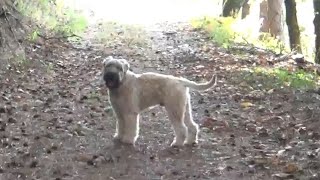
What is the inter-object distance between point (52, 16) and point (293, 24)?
676 cm

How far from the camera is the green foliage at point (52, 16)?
47.0 ft

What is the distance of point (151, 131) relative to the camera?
7.73 m

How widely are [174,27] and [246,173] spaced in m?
14.0

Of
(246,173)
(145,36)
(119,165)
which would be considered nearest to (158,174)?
(119,165)

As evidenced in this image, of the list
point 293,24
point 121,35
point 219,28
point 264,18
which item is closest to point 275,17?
point 264,18

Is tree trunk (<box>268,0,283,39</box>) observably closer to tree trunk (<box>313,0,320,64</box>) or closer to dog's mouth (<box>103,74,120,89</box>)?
tree trunk (<box>313,0,320,64</box>)

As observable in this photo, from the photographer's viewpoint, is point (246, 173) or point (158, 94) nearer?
point (246, 173)

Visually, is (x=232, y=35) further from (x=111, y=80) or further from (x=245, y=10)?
(x=111, y=80)

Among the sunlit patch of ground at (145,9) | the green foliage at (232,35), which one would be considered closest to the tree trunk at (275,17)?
the green foliage at (232,35)

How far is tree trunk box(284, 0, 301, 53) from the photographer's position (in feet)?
48.4

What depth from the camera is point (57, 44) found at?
14367 millimetres

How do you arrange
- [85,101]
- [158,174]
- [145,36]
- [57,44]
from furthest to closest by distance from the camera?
[145,36] < [57,44] < [85,101] < [158,174]

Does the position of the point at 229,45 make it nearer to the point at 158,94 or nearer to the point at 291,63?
the point at 291,63

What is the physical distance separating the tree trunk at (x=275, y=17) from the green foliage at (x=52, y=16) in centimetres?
628
